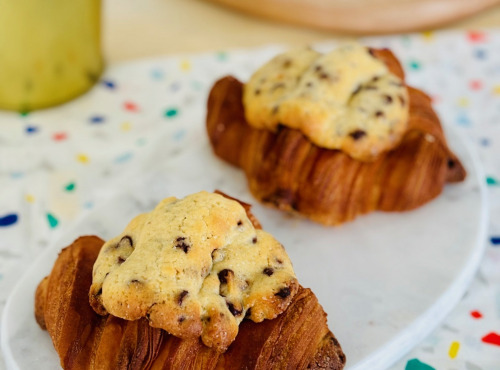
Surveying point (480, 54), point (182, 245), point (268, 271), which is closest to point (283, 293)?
point (268, 271)

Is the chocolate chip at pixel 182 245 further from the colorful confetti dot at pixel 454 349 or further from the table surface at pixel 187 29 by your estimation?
the table surface at pixel 187 29

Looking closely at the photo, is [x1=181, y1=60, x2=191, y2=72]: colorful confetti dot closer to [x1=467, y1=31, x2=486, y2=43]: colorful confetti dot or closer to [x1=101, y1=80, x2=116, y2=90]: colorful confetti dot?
[x1=101, y1=80, x2=116, y2=90]: colorful confetti dot

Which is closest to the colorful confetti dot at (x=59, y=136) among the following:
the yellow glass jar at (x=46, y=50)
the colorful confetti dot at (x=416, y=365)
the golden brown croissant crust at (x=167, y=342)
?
the yellow glass jar at (x=46, y=50)

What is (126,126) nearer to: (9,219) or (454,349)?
(9,219)

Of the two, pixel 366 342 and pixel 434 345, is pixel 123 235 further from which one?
pixel 434 345

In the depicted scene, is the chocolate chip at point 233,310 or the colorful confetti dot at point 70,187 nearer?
the chocolate chip at point 233,310
